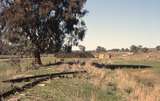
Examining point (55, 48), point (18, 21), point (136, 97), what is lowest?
point (136, 97)

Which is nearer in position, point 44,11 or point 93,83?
point 93,83

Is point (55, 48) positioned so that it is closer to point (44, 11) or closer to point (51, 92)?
point (44, 11)

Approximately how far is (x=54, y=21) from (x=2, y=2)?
6192 millimetres

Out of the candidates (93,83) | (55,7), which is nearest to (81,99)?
(93,83)

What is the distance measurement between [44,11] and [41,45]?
394cm

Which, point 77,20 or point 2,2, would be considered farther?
point 77,20

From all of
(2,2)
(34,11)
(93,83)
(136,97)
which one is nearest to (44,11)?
(34,11)

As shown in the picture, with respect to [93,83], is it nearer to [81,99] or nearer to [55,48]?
[81,99]

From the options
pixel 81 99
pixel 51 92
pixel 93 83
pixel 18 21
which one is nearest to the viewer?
pixel 81 99

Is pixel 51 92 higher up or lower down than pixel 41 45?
lower down

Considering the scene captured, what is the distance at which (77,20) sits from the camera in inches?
1866

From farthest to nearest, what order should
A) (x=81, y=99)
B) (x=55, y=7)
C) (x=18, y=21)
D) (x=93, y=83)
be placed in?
(x=55, y=7) → (x=18, y=21) → (x=93, y=83) → (x=81, y=99)

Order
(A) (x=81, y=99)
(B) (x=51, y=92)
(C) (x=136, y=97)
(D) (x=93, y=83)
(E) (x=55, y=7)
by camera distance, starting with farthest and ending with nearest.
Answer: (E) (x=55, y=7) → (D) (x=93, y=83) → (C) (x=136, y=97) → (B) (x=51, y=92) → (A) (x=81, y=99)

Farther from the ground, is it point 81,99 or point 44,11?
point 44,11
